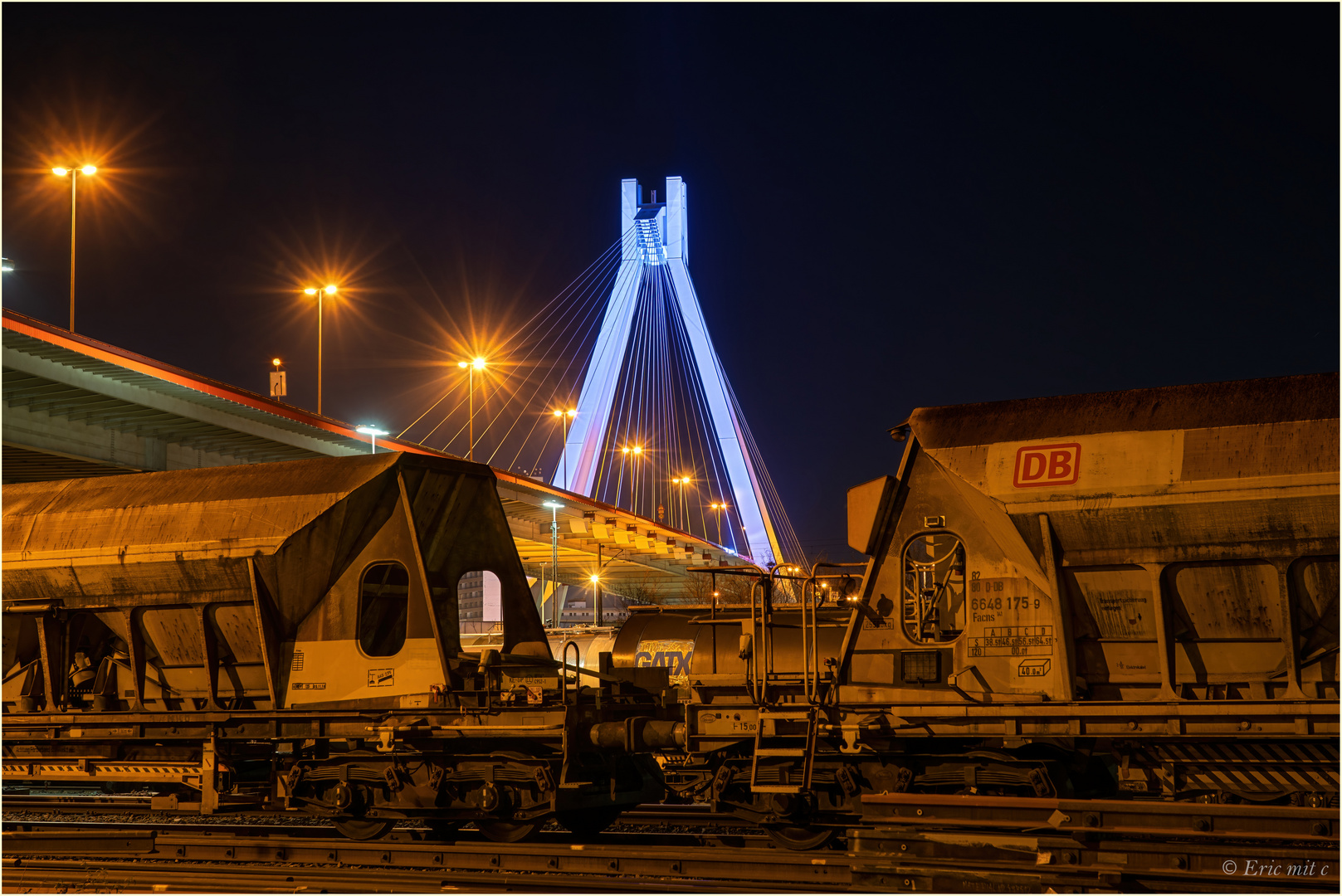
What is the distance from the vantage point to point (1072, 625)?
10.1m

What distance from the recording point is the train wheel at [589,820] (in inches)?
488

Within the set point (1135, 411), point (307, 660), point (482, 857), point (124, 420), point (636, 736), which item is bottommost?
point (482, 857)

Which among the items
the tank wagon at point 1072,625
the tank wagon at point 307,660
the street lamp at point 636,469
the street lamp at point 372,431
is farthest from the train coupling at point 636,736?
the street lamp at point 636,469

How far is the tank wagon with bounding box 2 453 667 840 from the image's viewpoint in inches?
476

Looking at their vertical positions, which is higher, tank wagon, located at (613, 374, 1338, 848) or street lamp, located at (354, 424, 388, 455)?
street lamp, located at (354, 424, 388, 455)

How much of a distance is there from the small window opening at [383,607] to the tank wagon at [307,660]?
0.08 feet

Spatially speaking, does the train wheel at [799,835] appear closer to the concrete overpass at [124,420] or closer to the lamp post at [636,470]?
the concrete overpass at [124,420]

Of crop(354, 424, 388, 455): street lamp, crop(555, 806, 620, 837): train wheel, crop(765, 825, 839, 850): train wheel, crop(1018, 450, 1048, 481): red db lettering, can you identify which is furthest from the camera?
crop(354, 424, 388, 455): street lamp

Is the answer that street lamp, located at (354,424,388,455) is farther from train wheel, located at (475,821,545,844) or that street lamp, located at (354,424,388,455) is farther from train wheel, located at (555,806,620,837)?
train wheel, located at (475,821,545,844)

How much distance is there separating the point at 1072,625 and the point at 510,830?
19.6 ft

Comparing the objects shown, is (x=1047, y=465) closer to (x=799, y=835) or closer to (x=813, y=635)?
(x=813, y=635)

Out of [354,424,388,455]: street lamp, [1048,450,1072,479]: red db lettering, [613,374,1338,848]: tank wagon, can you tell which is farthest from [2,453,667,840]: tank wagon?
[354,424,388,455]: street lamp

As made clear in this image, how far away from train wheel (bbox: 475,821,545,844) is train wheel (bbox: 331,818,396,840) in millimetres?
1013

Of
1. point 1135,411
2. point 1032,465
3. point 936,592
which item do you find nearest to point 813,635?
point 936,592
